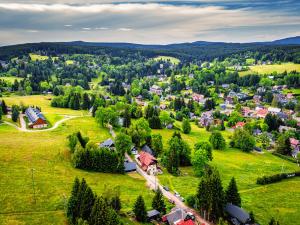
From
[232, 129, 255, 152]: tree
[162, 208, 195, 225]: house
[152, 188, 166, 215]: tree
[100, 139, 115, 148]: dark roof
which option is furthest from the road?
[232, 129, 255, 152]: tree

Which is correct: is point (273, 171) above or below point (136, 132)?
below

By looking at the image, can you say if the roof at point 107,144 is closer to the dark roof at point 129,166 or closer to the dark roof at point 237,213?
the dark roof at point 129,166

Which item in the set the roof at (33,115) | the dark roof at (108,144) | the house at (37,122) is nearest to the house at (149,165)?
the dark roof at (108,144)

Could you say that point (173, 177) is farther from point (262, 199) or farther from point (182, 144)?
point (262, 199)

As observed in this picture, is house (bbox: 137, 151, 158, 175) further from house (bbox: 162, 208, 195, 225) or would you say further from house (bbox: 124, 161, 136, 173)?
house (bbox: 162, 208, 195, 225)

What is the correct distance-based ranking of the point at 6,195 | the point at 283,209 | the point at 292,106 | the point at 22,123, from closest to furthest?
the point at 6,195 < the point at 283,209 < the point at 22,123 < the point at 292,106

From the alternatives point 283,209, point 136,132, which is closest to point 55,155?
point 136,132
